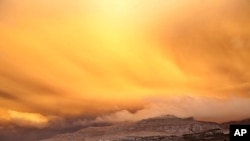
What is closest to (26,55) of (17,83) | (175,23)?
(17,83)

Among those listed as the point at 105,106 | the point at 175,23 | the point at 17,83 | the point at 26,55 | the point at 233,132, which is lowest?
the point at 233,132

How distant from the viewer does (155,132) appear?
5266 millimetres

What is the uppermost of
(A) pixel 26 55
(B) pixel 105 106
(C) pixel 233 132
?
(A) pixel 26 55

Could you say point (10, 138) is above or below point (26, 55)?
below

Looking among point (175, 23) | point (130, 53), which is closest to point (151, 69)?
point (130, 53)

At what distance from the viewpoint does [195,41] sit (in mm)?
5430

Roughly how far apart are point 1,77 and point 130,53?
1699 mm

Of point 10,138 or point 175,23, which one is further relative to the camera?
point 175,23

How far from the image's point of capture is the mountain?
5.22m

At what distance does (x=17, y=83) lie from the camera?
17.2 feet

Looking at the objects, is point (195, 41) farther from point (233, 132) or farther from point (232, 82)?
point (233, 132)

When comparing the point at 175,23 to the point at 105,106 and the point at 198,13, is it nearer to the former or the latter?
the point at 198,13

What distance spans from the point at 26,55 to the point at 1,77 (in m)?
0.42

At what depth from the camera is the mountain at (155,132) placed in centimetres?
522
